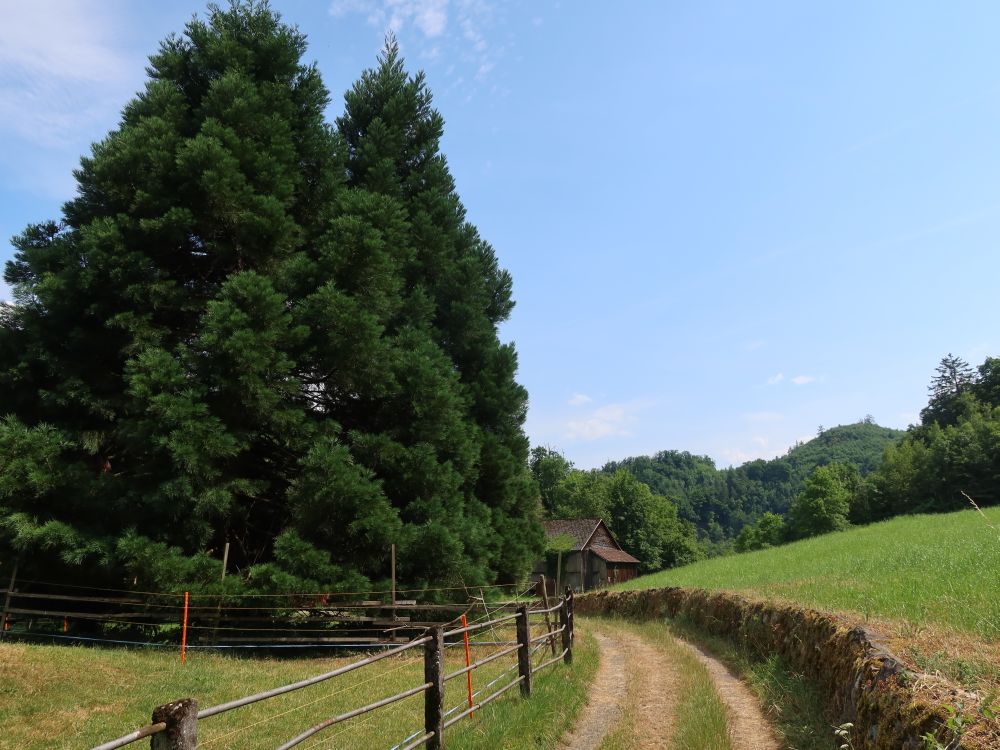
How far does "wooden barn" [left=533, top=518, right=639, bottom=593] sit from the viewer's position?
51.1 m

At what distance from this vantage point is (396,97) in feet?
69.8

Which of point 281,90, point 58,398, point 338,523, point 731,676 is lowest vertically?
point 731,676

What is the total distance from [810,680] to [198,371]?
1220cm

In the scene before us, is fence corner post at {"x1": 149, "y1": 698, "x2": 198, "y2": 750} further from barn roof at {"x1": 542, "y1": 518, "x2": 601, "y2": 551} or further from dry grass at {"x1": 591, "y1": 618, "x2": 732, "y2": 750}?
barn roof at {"x1": 542, "y1": 518, "x2": 601, "y2": 551}

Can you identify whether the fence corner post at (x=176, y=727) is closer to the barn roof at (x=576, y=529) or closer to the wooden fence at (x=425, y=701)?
the wooden fence at (x=425, y=701)

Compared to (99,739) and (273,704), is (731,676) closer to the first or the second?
(273,704)

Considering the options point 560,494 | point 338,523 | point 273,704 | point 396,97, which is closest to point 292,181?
point 396,97

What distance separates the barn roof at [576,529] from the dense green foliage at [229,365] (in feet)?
115

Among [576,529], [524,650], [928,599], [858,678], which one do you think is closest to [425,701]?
[524,650]

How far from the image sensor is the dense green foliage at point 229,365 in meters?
12.6

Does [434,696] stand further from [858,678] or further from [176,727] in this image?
[858,678]

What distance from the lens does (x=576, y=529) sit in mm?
53500

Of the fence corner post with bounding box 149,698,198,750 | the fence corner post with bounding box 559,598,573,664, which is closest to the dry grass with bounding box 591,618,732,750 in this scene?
the fence corner post with bounding box 559,598,573,664

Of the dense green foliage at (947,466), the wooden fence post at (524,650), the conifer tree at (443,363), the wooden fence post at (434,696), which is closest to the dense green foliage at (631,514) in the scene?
the dense green foliage at (947,466)
